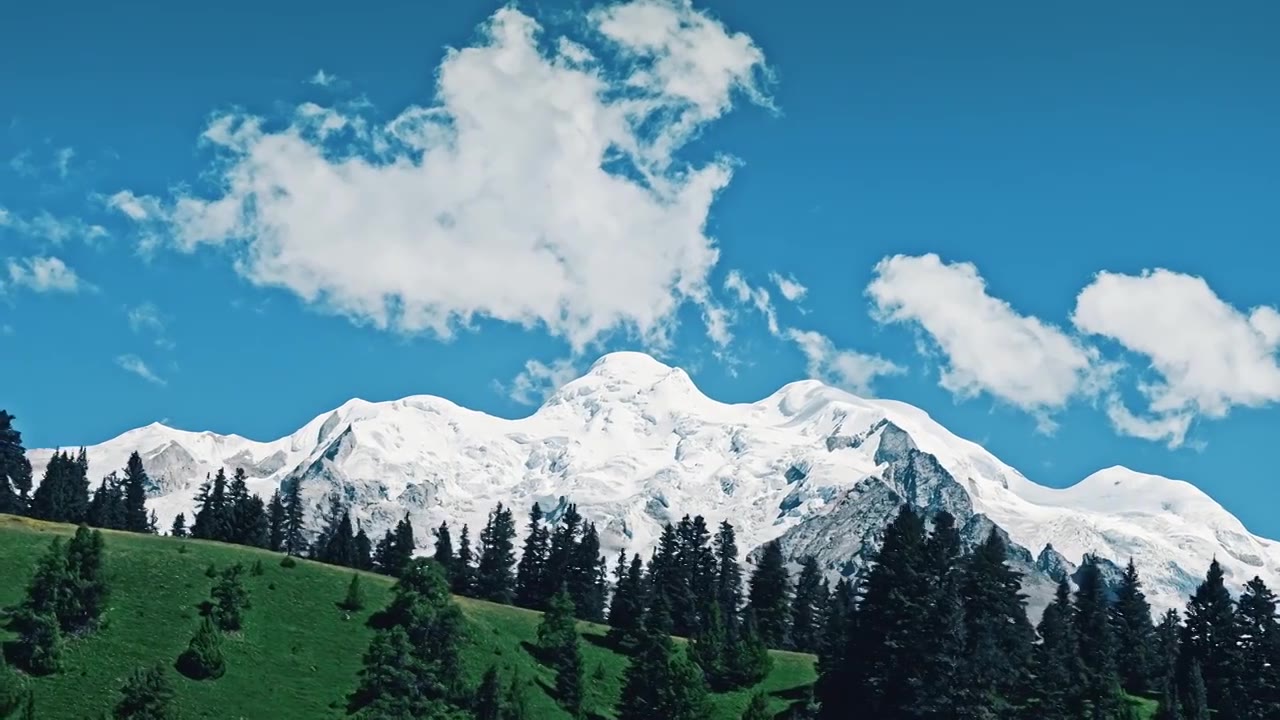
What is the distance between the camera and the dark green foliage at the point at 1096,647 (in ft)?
441

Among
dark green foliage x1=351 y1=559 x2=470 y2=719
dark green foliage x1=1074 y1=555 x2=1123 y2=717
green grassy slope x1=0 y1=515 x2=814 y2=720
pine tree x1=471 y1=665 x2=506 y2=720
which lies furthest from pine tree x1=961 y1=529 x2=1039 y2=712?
dark green foliage x1=351 y1=559 x2=470 y2=719

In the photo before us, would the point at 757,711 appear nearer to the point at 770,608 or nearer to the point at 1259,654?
the point at 1259,654

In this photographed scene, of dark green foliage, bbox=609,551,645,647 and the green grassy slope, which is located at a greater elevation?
dark green foliage, bbox=609,551,645,647

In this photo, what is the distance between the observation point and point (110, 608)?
13562 cm

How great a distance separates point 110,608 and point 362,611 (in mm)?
27641

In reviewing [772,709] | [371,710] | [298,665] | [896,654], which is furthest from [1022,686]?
[298,665]

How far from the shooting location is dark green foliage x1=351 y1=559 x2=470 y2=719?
12594 centimetres

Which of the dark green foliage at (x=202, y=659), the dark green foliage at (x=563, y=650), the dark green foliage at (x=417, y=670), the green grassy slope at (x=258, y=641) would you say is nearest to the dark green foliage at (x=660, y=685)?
the dark green foliage at (x=563, y=650)

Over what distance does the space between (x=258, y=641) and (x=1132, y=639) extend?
97631 millimetres

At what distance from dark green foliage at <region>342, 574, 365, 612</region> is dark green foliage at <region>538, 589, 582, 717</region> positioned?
796 inches

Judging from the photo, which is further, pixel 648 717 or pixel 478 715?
pixel 648 717

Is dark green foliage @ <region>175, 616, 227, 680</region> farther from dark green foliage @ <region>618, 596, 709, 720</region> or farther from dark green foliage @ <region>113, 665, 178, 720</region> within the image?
dark green foliage @ <region>618, 596, 709, 720</region>

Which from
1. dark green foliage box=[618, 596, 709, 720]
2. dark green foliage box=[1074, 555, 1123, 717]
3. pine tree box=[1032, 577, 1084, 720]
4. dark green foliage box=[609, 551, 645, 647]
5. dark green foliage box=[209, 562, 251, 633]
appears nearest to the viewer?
pine tree box=[1032, 577, 1084, 720]

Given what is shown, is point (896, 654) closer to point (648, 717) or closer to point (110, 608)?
Answer: point (648, 717)
